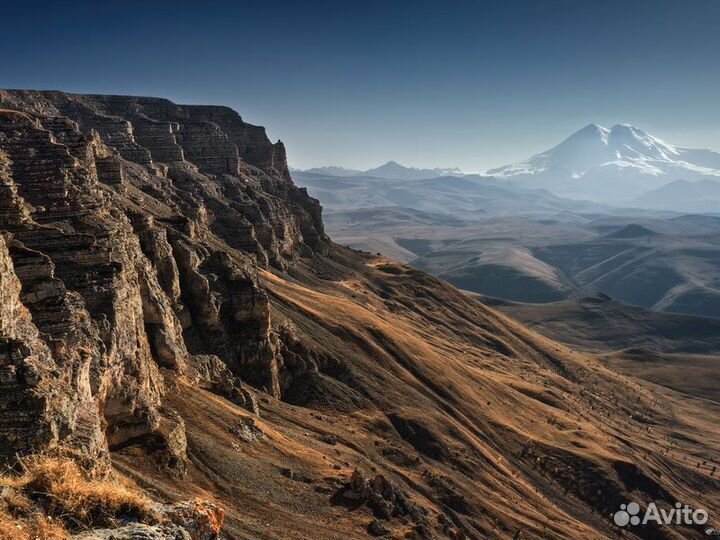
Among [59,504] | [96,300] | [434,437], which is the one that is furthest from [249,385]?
[59,504]

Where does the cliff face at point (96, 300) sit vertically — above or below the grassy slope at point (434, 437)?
above

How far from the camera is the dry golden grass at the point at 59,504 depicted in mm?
12500

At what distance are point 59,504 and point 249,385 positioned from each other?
185 feet

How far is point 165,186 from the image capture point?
379ft

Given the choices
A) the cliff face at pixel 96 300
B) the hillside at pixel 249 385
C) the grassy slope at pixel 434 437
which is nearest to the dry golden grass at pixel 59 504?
the hillside at pixel 249 385

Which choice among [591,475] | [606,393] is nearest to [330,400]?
[591,475]

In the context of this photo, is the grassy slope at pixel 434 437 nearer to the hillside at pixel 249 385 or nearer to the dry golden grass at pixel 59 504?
the hillside at pixel 249 385

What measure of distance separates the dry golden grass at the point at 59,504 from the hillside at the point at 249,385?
1.43ft

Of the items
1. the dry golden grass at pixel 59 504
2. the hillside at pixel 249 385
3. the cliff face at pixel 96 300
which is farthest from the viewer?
the hillside at pixel 249 385

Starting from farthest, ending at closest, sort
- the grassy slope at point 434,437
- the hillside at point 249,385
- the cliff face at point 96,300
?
the grassy slope at point 434,437 → the hillside at point 249,385 → the cliff face at point 96,300

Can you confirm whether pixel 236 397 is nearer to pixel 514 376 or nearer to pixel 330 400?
pixel 330 400

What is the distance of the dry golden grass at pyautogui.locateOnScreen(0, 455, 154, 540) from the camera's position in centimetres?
1250

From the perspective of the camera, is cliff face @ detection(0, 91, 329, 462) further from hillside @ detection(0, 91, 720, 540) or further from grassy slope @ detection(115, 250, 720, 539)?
grassy slope @ detection(115, 250, 720, 539)

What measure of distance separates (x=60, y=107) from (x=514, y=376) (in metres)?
134
